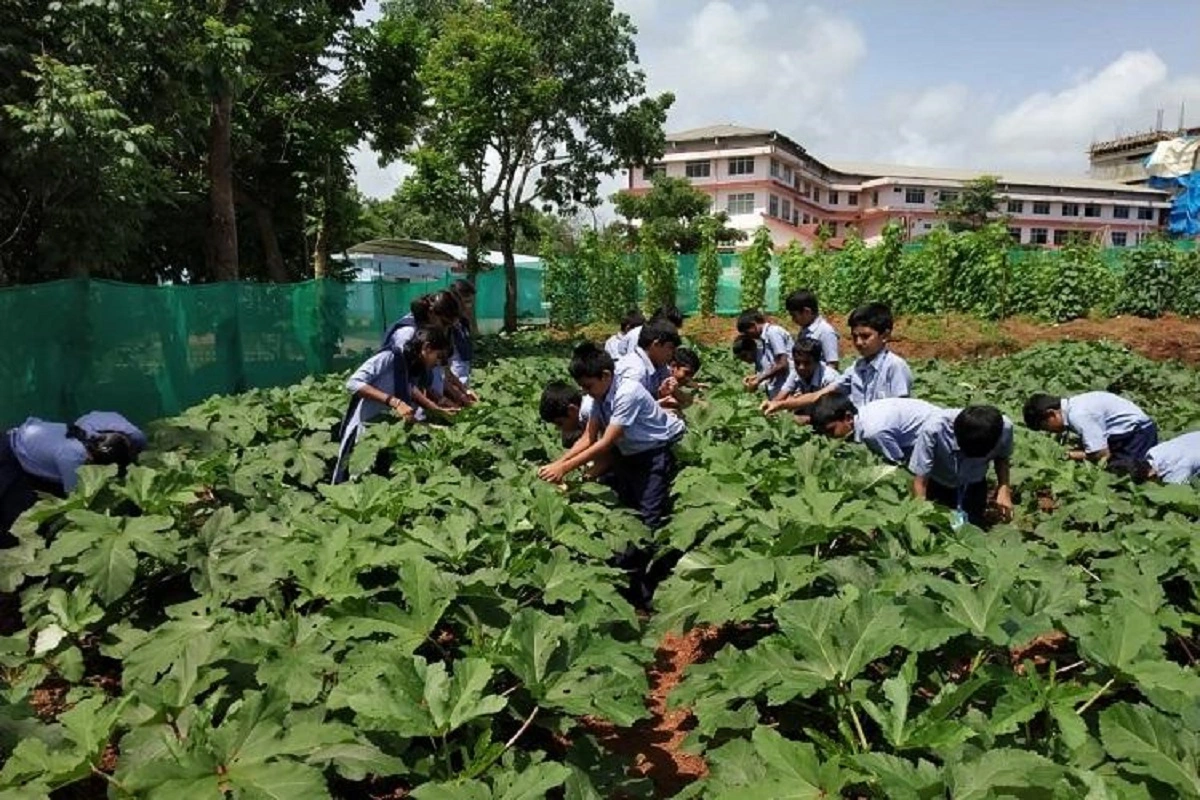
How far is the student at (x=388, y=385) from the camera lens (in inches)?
225

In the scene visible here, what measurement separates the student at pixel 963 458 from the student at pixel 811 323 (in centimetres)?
207

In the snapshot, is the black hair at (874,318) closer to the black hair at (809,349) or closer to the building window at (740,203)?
the black hair at (809,349)

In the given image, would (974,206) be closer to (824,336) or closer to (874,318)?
(824,336)

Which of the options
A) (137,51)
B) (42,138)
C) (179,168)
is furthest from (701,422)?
(179,168)

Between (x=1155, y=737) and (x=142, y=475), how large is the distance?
145 inches

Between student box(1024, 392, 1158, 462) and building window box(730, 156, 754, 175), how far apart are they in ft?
175

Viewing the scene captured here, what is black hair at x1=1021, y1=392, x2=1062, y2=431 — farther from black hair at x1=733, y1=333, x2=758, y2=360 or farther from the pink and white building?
the pink and white building

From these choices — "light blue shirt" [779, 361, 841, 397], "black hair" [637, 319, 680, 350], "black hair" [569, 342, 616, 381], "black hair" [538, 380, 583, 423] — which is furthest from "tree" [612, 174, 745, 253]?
"black hair" [569, 342, 616, 381]

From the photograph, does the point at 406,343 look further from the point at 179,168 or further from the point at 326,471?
the point at 179,168

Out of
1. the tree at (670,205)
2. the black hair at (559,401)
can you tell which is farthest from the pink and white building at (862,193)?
the black hair at (559,401)

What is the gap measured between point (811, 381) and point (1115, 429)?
91.3 inches

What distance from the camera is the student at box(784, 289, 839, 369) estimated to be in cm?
700

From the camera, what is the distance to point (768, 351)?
8.03 metres

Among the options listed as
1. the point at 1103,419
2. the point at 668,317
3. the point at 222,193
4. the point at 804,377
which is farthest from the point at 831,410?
the point at 222,193
